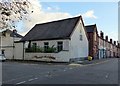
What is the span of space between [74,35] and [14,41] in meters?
15.7

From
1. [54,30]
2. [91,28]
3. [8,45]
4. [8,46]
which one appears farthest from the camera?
[91,28]

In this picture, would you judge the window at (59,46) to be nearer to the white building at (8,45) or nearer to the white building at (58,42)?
the white building at (58,42)

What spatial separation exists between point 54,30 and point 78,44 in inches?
215

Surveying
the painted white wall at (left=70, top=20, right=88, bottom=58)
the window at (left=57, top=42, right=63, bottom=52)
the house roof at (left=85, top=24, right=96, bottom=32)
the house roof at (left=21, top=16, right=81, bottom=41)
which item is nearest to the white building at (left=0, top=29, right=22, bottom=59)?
the house roof at (left=21, top=16, right=81, bottom=41)

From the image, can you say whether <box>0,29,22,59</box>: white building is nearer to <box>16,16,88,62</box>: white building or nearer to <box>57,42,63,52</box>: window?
<box>16,16,88,62</box>: white building

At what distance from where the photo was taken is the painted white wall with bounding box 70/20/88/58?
46297mm

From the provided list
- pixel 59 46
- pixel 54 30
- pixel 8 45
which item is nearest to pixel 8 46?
pixel 8 45

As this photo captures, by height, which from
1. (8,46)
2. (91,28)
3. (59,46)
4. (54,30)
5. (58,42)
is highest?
(91,28)

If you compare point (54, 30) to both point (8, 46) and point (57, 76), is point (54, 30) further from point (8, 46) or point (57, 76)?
point (57, 76)

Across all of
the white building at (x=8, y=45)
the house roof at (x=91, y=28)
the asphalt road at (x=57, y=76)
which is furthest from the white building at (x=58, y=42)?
the asphalt road at (x=57, y=76)

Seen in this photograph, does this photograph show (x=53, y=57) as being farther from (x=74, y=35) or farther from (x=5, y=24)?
(x=5, y=24)

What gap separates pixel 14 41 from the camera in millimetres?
56438

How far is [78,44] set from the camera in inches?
1938

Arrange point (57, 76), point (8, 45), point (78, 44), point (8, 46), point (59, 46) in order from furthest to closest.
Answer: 1. point (8, 45)
2. point (8, 46)
3. point (78, 44)
4. point (59, 46)
5. point (57, 76)
